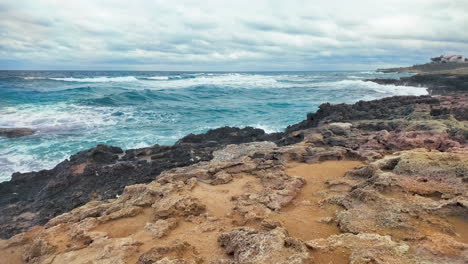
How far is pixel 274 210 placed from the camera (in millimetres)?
5797

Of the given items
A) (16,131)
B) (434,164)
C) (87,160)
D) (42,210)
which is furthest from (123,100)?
(434,164)

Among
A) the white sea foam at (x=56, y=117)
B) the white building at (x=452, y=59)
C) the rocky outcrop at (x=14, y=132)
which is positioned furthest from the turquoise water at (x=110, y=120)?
the white building at (x=452, y=59)

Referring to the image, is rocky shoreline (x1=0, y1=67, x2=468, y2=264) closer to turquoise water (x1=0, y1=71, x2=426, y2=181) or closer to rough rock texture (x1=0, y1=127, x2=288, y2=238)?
rough rock texture (x1=0, y1=127, x2=288, y2=238)

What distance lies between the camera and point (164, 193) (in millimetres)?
6582

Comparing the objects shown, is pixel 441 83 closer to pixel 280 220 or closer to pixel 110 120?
pixel 110 120

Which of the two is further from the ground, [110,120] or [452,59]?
[452,59]

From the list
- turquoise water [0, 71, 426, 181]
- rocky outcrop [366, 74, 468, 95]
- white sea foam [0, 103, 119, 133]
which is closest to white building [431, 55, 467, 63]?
rocky outcrop [366, 74, 468, 95]

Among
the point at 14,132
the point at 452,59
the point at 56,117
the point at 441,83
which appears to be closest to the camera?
the point at 14,132

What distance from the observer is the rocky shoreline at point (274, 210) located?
424 cm

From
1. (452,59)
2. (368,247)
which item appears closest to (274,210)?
(368,247)

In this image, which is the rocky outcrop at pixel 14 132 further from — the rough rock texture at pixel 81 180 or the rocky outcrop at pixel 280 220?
the rocky outcrop at pixel 280 220

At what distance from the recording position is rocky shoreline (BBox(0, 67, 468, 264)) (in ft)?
13.9

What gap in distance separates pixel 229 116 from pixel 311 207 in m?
21.9

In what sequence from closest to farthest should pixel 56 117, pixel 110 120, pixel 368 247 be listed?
1. pixel 368 247
2. pixel 110 120
3. pixel 56 117
